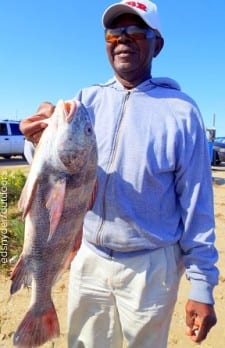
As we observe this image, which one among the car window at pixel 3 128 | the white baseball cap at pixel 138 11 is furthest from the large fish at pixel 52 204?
the car window at pixel 3 128

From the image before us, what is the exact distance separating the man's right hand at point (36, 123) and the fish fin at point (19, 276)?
0.59 m

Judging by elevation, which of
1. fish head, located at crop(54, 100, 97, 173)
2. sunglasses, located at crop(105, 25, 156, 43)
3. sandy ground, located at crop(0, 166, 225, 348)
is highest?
sunglasses, located at crop(105, 25, 156, 43)

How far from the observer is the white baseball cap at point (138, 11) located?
2.39 m

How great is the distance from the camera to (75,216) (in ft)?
6.99

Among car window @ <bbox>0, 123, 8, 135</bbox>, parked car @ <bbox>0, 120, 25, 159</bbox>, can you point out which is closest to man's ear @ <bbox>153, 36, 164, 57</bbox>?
parked car @ <bbox>0, 120, 25, 159</bbox>

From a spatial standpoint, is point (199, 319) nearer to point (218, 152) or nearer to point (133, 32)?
point (133, 32)

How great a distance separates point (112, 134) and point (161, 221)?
534mm

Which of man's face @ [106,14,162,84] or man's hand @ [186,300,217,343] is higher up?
man's face @ [106,14,162,84]

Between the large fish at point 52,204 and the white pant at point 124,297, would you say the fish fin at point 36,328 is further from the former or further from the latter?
the white pant at point 124,297

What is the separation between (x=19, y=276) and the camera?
2174mm

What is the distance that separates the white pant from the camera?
94.6 inches

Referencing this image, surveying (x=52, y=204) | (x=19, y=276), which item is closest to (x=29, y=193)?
(x=52, y=204)

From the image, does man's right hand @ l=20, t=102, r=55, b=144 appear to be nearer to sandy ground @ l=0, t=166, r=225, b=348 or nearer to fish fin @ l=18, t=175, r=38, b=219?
fish fin @ l=18, t=175, r=38, b=219

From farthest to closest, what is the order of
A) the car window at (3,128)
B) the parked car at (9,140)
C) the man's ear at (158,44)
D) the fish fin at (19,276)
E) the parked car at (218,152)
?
the parked car at (218,152) < the car window at (3,128) < the parked car at (9,140) < the man's ear at (158,44) < the fish fin at (19,276)
